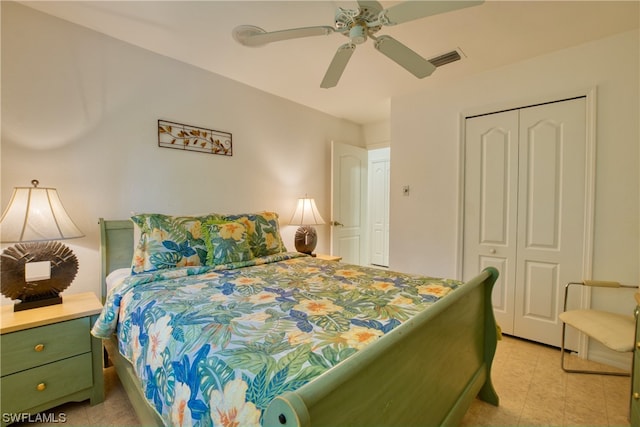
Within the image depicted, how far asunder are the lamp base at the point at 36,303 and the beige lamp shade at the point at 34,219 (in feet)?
1.24

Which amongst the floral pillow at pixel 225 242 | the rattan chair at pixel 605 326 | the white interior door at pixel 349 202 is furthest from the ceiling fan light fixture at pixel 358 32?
the white interior door at pixel 349 202

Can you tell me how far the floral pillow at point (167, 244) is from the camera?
1911 millimetres

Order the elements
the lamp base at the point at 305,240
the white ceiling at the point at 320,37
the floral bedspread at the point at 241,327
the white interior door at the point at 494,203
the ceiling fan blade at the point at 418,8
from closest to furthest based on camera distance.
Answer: the floral bedspread at the point at 241,327
the ceiling fan blade at the point at 418,8
the white ceiling at the point at 320,37
the white interior door at the point at 494,203
the lamp base at the point at 305,240

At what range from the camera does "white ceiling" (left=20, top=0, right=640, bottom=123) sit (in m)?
1.85

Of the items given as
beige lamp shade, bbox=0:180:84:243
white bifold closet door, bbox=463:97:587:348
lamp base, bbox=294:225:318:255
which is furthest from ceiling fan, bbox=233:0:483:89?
lamp base, bbox=294:225:318:255

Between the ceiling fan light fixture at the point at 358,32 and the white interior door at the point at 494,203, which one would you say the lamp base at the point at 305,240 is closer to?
the white interior door at the point at 494,203

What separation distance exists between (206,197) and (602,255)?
131 inches

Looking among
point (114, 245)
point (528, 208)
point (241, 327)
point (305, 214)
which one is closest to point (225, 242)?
point (114, 245)

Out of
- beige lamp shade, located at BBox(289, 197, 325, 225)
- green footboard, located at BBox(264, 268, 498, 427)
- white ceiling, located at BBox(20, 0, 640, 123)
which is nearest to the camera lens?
green footboard, located at BBox(264, 268, 498, 427)

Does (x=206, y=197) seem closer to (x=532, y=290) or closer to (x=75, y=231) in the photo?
(x=75, y=231)

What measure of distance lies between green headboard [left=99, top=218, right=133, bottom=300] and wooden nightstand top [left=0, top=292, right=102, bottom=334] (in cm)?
30

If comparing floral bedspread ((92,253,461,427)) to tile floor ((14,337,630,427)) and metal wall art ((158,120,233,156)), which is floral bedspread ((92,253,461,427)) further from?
metal wall art ((158,120,233,156))

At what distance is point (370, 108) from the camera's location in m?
3.74

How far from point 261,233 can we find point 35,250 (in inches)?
55.6
